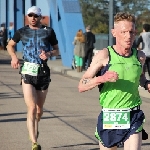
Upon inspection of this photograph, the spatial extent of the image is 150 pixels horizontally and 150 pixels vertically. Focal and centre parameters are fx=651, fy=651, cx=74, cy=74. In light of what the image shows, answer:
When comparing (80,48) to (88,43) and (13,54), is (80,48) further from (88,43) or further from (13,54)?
(13,54)

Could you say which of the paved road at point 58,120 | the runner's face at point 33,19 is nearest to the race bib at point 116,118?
the runner's face at point 33,19

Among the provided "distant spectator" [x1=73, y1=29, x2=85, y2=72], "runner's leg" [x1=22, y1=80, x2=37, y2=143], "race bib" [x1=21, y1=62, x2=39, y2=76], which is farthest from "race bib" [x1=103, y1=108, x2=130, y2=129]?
"distant spectator" [x1=73, y1=29, x2=85, y2=72]

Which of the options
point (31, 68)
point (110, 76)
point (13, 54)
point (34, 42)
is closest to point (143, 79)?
point (110, 76)

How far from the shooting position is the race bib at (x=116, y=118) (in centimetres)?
577

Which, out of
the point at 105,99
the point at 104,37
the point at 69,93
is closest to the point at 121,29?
the point at 105,99

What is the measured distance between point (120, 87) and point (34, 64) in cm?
306

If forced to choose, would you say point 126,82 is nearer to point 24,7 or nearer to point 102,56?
point 102,56

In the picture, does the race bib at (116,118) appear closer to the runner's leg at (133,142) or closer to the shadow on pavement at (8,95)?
the runner's leg at (133,142)

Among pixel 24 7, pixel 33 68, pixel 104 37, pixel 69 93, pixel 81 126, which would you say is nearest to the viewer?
pixel 33 68

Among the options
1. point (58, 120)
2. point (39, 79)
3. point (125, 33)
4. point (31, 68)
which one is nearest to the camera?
point (125, 33)

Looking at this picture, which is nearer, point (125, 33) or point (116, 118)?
point (125, 33)

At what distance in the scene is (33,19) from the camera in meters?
8.63

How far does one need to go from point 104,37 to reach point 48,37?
28.4 metres

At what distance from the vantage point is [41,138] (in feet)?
32.1
